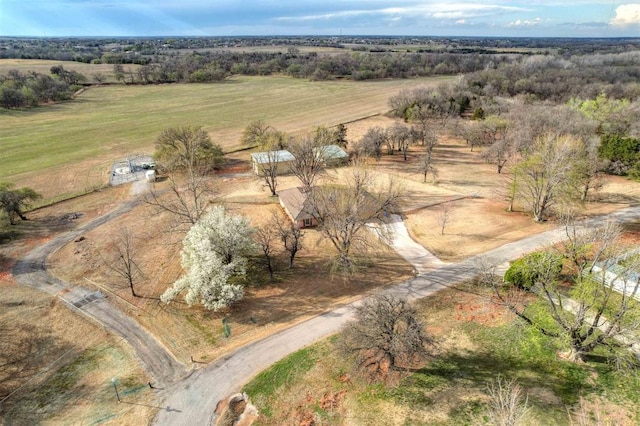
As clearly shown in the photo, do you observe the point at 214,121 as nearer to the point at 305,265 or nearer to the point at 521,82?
the point at 305,265

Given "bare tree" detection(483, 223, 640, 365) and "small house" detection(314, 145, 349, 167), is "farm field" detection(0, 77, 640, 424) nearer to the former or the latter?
"small house" detection(314, 145, 349, 167)

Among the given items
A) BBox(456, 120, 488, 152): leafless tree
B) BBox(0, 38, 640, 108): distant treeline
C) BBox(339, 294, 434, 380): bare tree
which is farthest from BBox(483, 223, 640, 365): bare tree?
BBox(0, 38, 640, 108): distant treeline

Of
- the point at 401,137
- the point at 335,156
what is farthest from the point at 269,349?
the point at 401,137

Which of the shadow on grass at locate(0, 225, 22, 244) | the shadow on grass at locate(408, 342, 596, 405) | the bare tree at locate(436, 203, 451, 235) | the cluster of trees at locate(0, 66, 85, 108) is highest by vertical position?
the cluster of trees at locate(0, 66, 85, 108)

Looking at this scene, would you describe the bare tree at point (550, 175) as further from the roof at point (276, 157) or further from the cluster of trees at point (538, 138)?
the roof at point (276, 157)

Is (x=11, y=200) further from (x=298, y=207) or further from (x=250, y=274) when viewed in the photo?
(x=298, y=207)

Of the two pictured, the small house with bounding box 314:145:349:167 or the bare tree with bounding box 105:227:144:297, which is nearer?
the bare tree with bounding box 105:227:144:297
